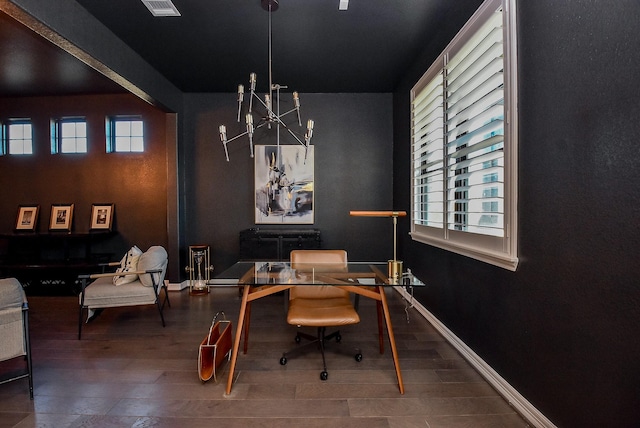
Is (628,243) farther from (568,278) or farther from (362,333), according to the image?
(362,333)

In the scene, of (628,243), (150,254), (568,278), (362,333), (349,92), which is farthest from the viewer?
(349,92)

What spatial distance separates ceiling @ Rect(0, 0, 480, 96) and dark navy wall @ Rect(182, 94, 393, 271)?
35 centimetres

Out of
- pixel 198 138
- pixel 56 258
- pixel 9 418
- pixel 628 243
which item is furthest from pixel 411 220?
pixel 56 258

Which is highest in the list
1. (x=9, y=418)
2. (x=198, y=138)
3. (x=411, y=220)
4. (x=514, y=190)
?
(x=198, y=138)

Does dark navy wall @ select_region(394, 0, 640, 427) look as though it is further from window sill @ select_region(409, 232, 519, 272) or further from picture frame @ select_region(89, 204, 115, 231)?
picture frame @ select_region(89, 204, 115, 231)

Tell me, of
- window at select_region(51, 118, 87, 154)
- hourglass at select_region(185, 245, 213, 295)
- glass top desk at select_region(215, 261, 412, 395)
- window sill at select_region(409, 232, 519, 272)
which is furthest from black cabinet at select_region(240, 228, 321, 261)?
window at select_region(51, 118, 87, 154)

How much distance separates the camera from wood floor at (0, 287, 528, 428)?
188 centimetres

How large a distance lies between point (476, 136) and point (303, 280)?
69.4 inches

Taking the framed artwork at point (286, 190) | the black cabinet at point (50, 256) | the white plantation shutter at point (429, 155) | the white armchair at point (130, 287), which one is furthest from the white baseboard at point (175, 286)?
the white plantation shutter at point (429, 155)

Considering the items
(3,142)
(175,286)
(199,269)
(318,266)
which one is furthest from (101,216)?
(318,266)

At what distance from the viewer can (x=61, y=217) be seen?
4965mm

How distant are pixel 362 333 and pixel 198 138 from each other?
12.8ft

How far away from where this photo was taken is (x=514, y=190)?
75.7 inches

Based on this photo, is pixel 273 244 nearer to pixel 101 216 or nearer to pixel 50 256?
pixel 101 216
